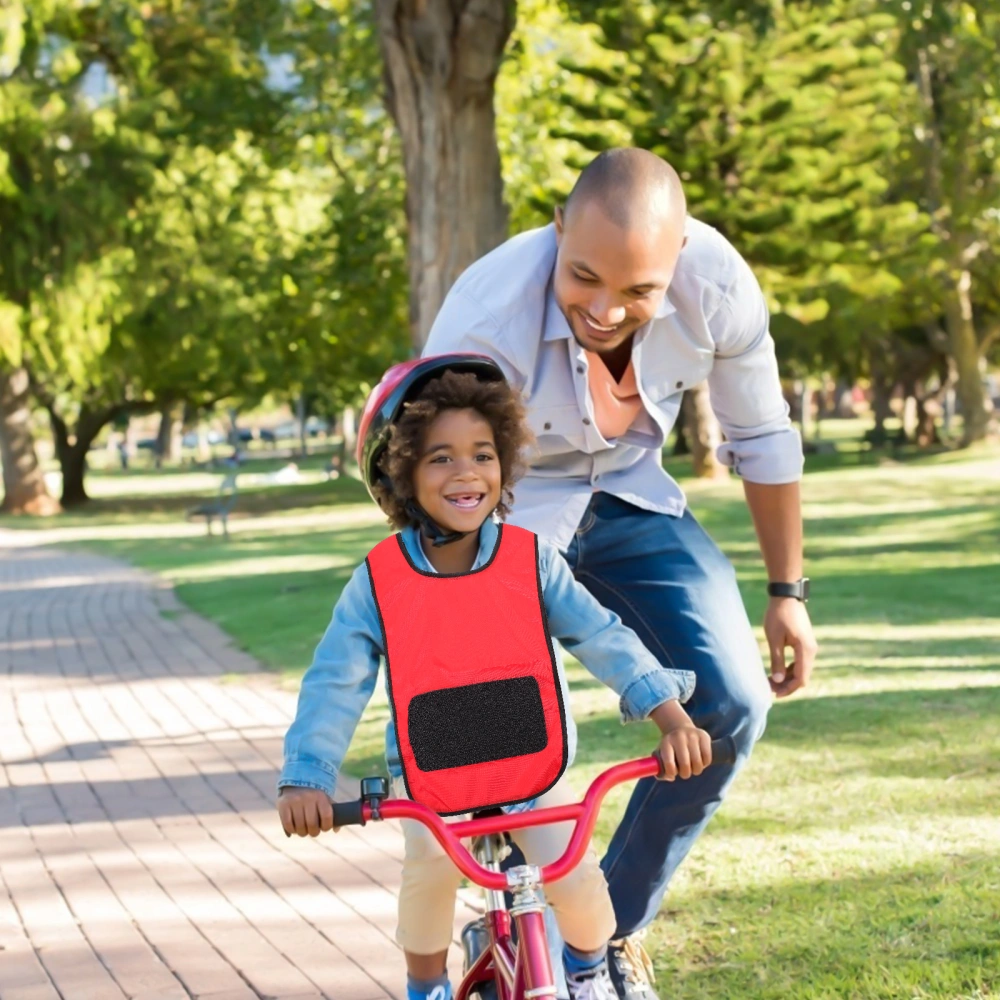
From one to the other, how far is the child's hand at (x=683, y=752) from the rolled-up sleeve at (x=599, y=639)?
0.59 ft

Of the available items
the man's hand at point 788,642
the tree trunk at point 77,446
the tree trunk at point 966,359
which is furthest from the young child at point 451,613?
the tree trunk at point 966,359

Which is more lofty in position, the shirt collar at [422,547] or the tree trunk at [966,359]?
the tree trunk at [966,359]

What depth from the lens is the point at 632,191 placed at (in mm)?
3168

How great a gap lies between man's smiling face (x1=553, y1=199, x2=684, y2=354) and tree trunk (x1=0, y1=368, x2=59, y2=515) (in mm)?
30108

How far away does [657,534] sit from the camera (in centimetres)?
372

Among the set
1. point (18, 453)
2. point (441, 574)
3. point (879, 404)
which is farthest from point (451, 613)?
point (879, 404)

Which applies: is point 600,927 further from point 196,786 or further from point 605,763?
point 196,786

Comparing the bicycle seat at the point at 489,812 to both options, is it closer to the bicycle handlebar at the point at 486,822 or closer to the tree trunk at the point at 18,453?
the bicycle handlebar at the point at 486,822

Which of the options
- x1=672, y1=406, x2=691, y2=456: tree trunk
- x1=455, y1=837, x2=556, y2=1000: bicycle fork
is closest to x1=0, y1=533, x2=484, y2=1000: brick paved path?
x1=455, y1=837, x2=556, y2=1000: bicycle fork

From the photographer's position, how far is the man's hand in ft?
12.3

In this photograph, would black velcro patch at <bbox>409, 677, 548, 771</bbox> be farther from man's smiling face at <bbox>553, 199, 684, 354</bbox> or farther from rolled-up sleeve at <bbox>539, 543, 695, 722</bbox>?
man's smiling face at <bbox>553, 199, 684, 354</bbox>

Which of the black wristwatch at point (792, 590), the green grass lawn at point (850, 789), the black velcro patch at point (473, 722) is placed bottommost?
the green grass lawn at point (850, 789)

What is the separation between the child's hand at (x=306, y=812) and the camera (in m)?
2.55

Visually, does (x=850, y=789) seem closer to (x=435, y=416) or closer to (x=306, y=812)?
(x=435, y=416)
